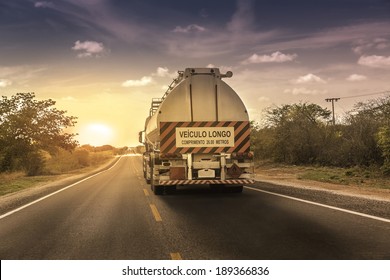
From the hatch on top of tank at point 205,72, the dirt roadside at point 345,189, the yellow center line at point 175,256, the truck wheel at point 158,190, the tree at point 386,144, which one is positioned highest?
the hatch on top of tank at point 205,72

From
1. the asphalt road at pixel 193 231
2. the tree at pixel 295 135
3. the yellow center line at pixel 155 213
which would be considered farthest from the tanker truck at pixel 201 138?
the tree at pixel 295 135

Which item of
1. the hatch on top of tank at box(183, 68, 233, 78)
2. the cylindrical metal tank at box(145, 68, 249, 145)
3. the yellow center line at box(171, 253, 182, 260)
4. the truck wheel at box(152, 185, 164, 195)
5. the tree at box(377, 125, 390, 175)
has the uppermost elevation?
the hatch on top of tank at box(183, 68, 233, 78)

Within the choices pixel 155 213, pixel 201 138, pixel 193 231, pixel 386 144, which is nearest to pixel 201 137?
pixel 201 138

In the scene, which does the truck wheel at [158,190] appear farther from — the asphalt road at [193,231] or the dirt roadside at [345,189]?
the dirt roadside at [345,189]

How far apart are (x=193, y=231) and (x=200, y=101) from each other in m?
6.05

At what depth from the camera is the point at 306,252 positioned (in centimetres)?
561

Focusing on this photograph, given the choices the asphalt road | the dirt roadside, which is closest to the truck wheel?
the asphalt road

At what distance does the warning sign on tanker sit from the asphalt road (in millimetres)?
1888

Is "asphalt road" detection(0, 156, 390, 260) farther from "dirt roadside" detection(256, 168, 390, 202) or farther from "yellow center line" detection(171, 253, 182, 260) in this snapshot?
"dirt roadside" detection(256, 168, 390, 202)

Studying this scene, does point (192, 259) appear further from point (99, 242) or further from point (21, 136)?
point (21, 136)

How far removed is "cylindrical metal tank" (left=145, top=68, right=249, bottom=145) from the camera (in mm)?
12477

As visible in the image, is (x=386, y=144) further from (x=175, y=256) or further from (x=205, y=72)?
(x=175, y=256)

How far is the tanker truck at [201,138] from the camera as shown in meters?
12.3

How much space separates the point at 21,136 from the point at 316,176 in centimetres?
2269
